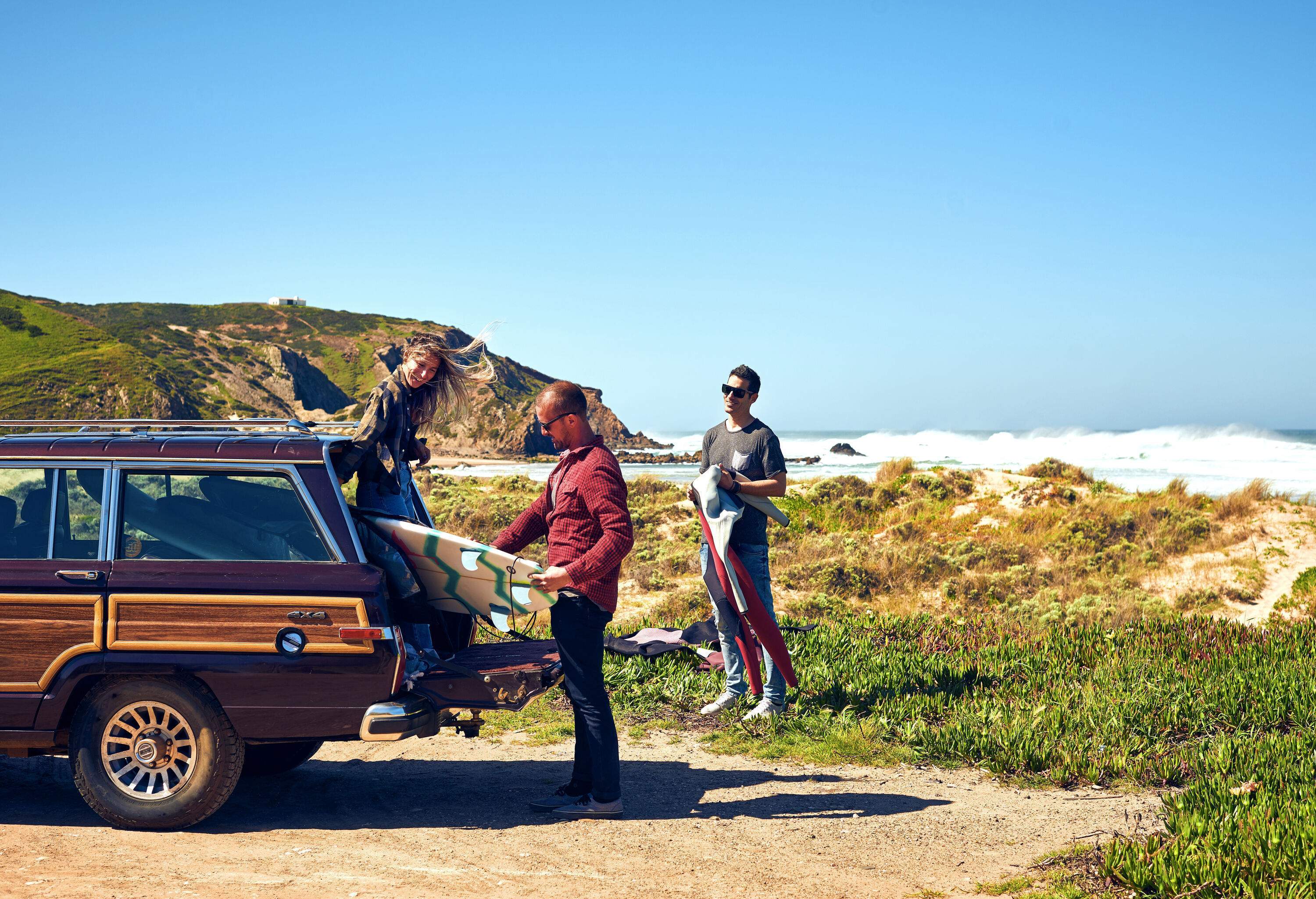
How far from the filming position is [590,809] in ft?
16.6

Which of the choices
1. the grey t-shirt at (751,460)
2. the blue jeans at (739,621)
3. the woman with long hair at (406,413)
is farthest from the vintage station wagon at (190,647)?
the grey t-shirt at (751,460)

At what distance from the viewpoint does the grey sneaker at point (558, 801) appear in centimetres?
517

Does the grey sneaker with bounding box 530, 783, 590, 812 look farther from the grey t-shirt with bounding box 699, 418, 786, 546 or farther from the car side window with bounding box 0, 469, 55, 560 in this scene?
the car side window with bounding box 0, 469, 55, 560

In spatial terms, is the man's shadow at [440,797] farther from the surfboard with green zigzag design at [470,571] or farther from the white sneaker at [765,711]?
the surfboard with green zigzag design at [470,571]

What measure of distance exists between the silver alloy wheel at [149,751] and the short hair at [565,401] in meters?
2.22

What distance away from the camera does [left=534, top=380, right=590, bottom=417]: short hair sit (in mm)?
4914

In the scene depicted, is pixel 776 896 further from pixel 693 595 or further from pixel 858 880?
pixel 693 595

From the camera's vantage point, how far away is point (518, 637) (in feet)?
26.0

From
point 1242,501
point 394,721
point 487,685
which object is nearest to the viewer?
point 394,721

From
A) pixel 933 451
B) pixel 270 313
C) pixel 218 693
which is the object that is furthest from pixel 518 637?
pixel 270 313

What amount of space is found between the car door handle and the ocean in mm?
27117

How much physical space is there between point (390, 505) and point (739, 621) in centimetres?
235

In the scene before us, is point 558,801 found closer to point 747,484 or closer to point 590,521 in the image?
point 590,521

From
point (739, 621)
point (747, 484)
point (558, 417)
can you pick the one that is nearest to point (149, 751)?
point (558, 417)
